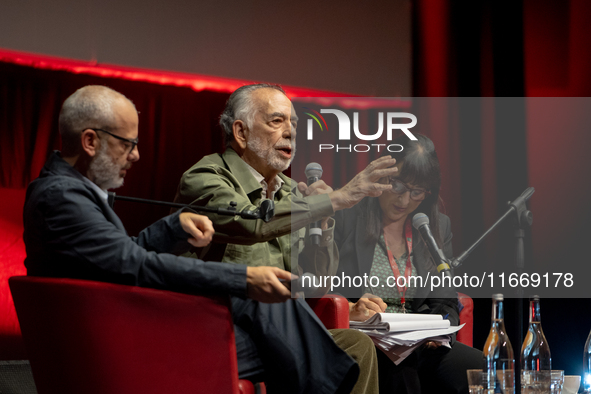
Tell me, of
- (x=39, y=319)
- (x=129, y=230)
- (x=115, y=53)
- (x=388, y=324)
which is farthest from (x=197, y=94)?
(x=39, y=319)

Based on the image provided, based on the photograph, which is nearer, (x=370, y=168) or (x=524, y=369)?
(x=524, y=369)

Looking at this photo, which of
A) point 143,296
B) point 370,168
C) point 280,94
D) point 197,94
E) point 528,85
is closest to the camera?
point 143,296

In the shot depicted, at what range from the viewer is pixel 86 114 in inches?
54.4

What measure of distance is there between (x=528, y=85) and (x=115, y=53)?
7.59ft

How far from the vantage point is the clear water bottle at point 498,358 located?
1416 millimetres

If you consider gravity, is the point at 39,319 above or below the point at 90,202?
below

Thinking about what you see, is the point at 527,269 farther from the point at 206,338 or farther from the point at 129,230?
the point at 129,230

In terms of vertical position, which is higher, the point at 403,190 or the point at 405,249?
the point at 403,190

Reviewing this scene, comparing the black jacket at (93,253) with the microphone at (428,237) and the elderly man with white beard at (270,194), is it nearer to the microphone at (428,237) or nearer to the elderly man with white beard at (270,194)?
the elderly man with white beard at (270,194)

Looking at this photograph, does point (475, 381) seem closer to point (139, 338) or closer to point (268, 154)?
point (139, 338)

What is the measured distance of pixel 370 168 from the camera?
5.82 ft

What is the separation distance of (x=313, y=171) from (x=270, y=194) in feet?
0.66

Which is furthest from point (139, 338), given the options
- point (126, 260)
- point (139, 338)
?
point (126, 260)

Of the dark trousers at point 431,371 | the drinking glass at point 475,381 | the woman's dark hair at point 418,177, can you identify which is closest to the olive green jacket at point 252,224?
the woman's dark hair at point 418,177
